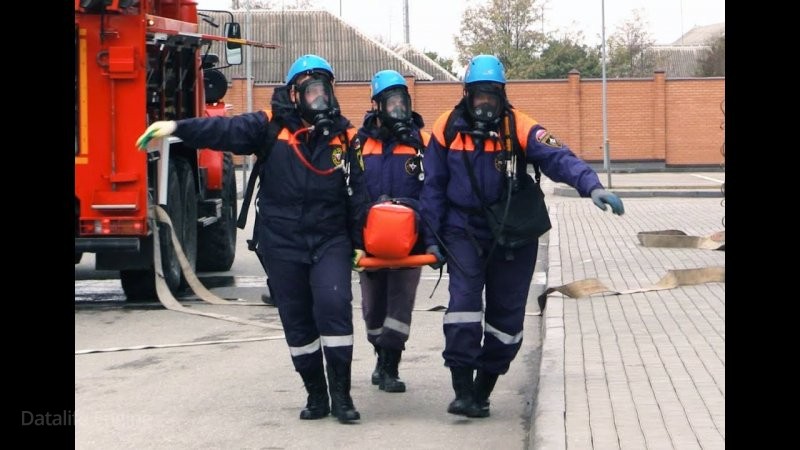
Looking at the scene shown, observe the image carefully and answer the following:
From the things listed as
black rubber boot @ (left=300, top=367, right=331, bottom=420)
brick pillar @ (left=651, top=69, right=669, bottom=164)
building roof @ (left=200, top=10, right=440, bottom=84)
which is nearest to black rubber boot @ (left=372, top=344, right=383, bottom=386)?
black rubber boot @ (left=300, top=367, right=331, bottom=420)

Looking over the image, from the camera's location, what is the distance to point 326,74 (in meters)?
7.63

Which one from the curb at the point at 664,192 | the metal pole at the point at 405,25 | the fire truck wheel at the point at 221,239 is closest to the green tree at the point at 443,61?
the metal pole at the point at 405,25

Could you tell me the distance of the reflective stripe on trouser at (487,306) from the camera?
7551 millimetres

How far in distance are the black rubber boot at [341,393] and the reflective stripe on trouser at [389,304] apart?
807 mm

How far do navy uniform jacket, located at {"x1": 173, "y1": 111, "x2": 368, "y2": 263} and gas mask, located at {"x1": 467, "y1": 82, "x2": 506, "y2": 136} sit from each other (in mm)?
719

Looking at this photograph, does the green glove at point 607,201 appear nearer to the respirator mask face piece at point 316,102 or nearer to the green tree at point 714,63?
the respirator mask face piece at point 316,102

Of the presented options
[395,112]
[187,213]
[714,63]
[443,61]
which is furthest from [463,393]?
[443,61]

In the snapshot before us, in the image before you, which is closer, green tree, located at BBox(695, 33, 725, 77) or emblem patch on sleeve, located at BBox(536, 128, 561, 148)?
emblem patch on sleeve, located at BBox(536, 128, 561, 148)

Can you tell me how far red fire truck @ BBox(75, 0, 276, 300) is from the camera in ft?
37.9

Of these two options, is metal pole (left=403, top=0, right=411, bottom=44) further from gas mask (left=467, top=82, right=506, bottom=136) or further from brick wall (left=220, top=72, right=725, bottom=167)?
gas mask (left=467, top=82, right=506, bottom=136)

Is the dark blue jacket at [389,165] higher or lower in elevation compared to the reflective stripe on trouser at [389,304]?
higher
